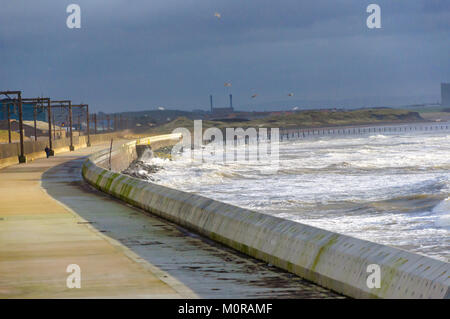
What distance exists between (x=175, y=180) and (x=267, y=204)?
69.4 ft

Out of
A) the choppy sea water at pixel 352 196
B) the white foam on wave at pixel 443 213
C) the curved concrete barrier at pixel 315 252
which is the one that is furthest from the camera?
the white foam on wave at pixel 443 213

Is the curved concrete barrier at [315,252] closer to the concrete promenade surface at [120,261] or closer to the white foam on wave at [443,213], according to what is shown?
the concrete promenade surface at [120,261]

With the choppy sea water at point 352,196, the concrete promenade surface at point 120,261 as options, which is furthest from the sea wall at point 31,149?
the concrete promenade surface at point 120,261

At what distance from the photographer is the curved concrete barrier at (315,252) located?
30.9ft

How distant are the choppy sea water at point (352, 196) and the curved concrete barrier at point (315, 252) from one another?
25.9 feet

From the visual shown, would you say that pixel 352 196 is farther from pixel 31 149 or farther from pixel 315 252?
pixel 315 252

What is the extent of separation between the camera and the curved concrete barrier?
30.9 ft

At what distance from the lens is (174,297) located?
10438 mm

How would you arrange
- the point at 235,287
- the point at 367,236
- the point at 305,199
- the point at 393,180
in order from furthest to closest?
1. the point at 393,180
2. the point at 305,199
3. the point at 367,236
4. the point at 235,287

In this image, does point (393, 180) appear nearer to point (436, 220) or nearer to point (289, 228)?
point (436, 220)

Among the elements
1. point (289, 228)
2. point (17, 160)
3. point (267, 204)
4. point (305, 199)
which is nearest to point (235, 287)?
point (289, 228)

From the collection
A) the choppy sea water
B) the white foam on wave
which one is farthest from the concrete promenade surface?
the white foam on wave

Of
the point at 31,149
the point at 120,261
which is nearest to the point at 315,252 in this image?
the point at 120,261

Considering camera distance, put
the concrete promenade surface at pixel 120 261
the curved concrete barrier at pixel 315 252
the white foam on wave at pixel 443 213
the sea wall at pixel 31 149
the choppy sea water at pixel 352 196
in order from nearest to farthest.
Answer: the curved concrete barrier at pixel 315 252 < the concrete promenade surface at pixel 120 261 < the choppy sea water at pixel 352 196 < the white foam on wave at pixel 443 213 < the sea wall at pixel 31 149
